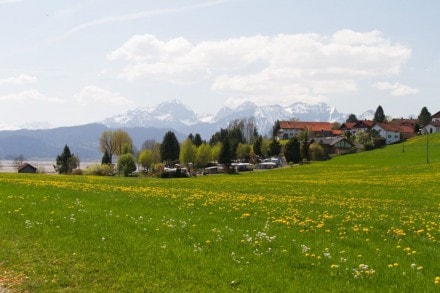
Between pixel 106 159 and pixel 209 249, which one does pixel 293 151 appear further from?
pixel 209 249

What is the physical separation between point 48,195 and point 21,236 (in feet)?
37.2

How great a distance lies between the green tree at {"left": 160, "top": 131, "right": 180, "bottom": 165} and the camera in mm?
191000

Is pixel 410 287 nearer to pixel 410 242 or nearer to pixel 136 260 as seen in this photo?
pixel 410 242

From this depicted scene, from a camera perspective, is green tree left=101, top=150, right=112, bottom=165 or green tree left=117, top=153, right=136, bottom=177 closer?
green tree left=117, top=153, right=136, bottom=177

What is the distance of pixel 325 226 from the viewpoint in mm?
18422

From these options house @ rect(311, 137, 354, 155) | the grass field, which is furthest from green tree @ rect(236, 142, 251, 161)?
the grass field

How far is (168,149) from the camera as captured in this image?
19162 cm

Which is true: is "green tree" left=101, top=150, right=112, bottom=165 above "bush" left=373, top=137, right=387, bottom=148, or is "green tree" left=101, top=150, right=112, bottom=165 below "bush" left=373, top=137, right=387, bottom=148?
below

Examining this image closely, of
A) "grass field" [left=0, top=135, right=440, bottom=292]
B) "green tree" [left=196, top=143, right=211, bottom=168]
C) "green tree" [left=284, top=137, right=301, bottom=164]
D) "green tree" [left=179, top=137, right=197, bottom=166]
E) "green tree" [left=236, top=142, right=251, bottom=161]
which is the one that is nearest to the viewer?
"grass field" [left=0, top=135, right=440, bottom=292]

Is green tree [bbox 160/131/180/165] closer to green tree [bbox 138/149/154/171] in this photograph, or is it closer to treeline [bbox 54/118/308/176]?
treeline [bbox 54/118/308/176]

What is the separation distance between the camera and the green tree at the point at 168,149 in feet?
627

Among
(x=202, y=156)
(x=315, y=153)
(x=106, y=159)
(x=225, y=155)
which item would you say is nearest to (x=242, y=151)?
(x=225, y=155)

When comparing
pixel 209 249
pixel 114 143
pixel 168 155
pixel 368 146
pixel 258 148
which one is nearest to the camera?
pixel 209 249

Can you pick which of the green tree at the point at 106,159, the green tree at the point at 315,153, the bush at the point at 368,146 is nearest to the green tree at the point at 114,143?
the green tree at the point at 106,159
